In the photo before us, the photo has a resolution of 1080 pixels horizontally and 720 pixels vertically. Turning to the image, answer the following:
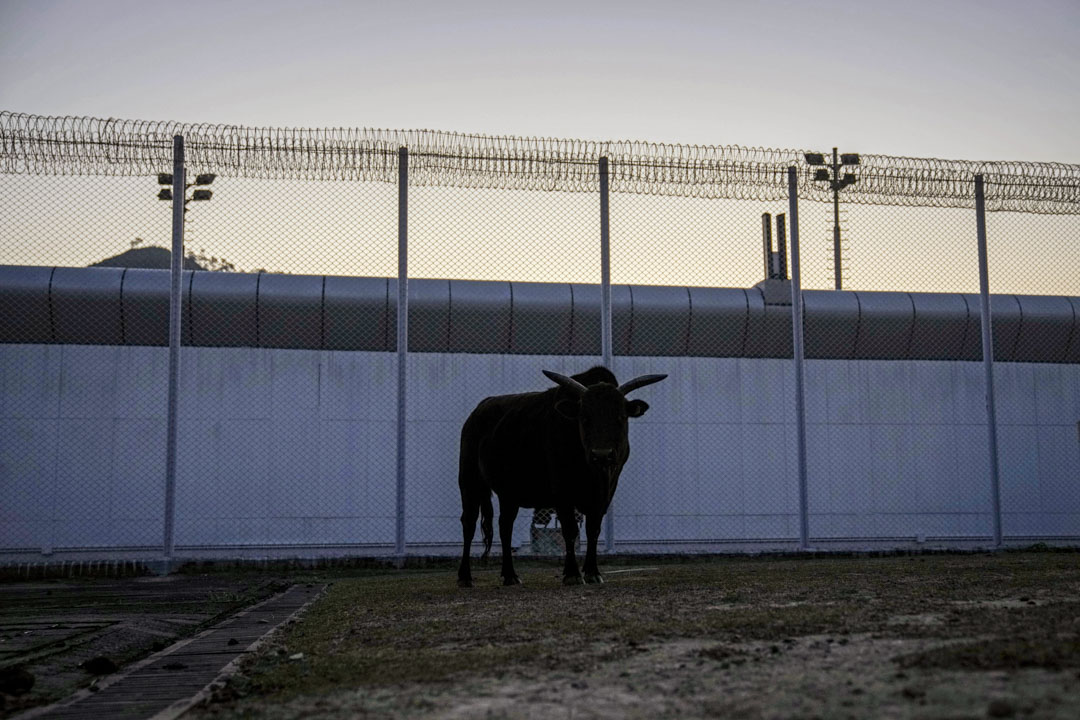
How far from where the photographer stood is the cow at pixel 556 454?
710cm

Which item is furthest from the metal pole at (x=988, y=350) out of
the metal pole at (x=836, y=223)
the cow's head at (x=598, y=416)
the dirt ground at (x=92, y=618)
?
the dirt ground at (x=92, y=618)

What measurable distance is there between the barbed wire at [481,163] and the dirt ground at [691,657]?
686 cm

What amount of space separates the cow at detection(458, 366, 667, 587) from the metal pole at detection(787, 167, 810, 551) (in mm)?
4340

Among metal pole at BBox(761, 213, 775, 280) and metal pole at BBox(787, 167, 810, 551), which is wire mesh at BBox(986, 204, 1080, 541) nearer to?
metal pole at BBox(761, 213, 775, 280)

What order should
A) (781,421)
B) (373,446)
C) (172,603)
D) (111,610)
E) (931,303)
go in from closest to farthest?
(111,610), (172,603), (373,446), (781,421), (931,303)

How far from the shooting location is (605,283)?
11641mm

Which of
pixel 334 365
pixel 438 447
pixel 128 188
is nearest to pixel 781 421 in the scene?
pixel 438 447

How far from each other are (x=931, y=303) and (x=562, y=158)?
6.39 m

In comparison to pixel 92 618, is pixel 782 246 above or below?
above

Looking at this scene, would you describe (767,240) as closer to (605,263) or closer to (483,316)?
(605,263)

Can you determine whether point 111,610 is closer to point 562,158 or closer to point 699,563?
point 699,563

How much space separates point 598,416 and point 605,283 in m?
4.79

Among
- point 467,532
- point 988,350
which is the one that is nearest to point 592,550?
point 467,532

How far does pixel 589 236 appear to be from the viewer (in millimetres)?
11984
